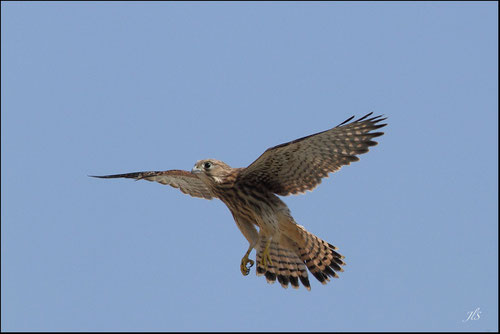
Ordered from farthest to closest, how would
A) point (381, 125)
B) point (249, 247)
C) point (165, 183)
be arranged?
point (165, 183), point (249, 247), point (381, 125)

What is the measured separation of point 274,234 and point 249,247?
1.37 feet

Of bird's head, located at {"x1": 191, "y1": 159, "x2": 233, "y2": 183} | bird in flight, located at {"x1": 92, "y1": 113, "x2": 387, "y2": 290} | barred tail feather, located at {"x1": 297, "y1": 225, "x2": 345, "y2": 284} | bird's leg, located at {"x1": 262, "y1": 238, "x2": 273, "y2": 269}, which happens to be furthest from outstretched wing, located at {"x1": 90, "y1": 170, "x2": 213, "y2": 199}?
barred tail feather, located at {"x1": 297, "y1": 225, "x2": 345, "y2": 284}

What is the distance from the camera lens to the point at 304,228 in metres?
10.1

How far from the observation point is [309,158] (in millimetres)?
9438

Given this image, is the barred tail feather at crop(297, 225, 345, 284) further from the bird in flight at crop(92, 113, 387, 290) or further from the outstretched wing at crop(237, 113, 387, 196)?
the outstretched wing at crop(237, 113, 387, 196)

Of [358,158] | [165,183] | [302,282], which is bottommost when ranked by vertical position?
[302,282]

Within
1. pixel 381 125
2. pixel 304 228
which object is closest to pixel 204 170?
pixel 304 228

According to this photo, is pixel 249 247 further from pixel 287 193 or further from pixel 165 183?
pixel 165 183

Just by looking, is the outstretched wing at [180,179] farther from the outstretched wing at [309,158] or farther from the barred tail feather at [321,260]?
the barred tail feather at [321,260]

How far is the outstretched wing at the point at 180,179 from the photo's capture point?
34.4 ft

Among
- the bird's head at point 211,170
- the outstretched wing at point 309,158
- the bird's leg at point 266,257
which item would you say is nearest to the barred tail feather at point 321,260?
the bird's leg at point 266,257

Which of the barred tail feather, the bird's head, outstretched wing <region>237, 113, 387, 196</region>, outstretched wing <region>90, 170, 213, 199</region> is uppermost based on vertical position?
outstretched wing <region>90, 170, 213, 199</region>

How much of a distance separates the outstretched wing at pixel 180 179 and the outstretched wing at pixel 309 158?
43.7 inches

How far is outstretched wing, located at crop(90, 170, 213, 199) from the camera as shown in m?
10.5
